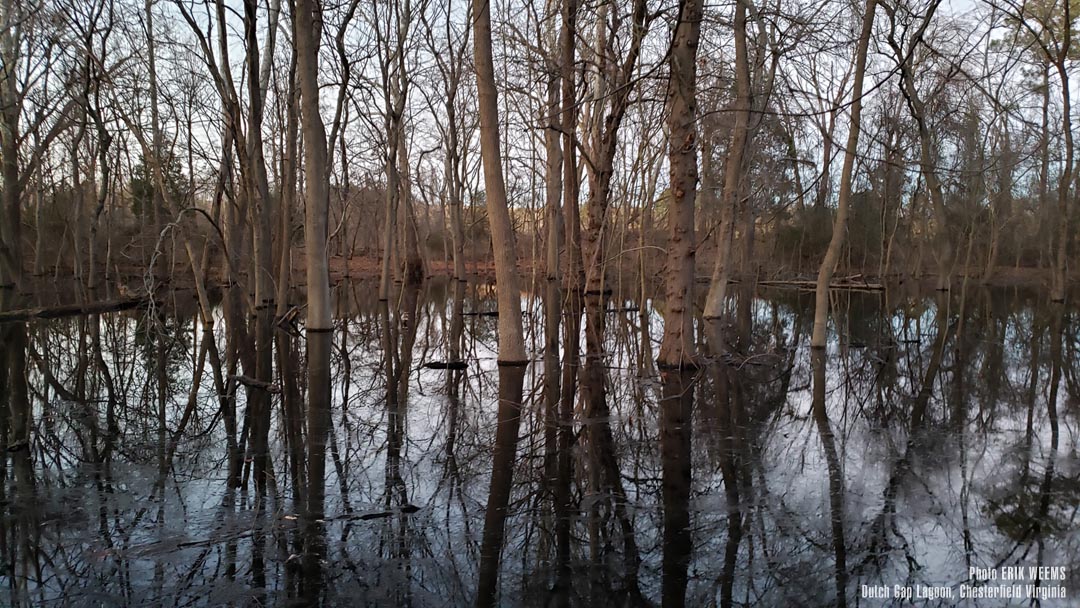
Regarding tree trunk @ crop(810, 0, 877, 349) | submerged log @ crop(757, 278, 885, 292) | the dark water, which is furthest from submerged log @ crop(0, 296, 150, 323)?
submerged log @ crop(757, 278, 885, 292)

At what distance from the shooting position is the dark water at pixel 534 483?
3.64 m

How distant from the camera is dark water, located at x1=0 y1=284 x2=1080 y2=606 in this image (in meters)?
3.64

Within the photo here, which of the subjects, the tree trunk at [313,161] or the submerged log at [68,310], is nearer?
the tree trunk at [313,161]

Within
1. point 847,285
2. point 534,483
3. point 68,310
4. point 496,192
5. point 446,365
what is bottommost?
point 534,483

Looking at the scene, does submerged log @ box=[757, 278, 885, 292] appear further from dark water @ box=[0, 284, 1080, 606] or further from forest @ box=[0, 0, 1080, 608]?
dark water @ box=[0, 284, 1080, 606]

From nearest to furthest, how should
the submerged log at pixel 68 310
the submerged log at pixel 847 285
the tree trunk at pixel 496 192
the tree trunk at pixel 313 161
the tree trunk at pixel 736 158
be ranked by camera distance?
the tree trunk at pixel 496 192 → the tree trunk at pixel 736 158 → the tree trunk at pixel 313 161 → the submerged log at pixel 68 310 → the submerged log at pixel 847 285

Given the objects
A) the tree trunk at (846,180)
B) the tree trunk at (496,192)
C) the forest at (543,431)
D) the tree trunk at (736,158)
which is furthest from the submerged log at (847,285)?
the tree trunk at (496,192)

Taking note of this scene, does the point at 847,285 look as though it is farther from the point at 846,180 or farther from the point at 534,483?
the point at 534,483

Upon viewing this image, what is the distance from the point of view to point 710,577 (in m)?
3.67

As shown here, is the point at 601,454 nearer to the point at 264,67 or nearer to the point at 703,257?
the point at 264,67

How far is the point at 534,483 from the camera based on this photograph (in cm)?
523

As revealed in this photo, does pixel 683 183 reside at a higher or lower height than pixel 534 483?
higher

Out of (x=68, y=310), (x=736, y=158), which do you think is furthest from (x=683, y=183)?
(x=68, y=310)

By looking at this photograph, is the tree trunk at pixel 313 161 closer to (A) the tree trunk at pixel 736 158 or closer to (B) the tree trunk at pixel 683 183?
(B) the tree trunk at pixel 683 183
